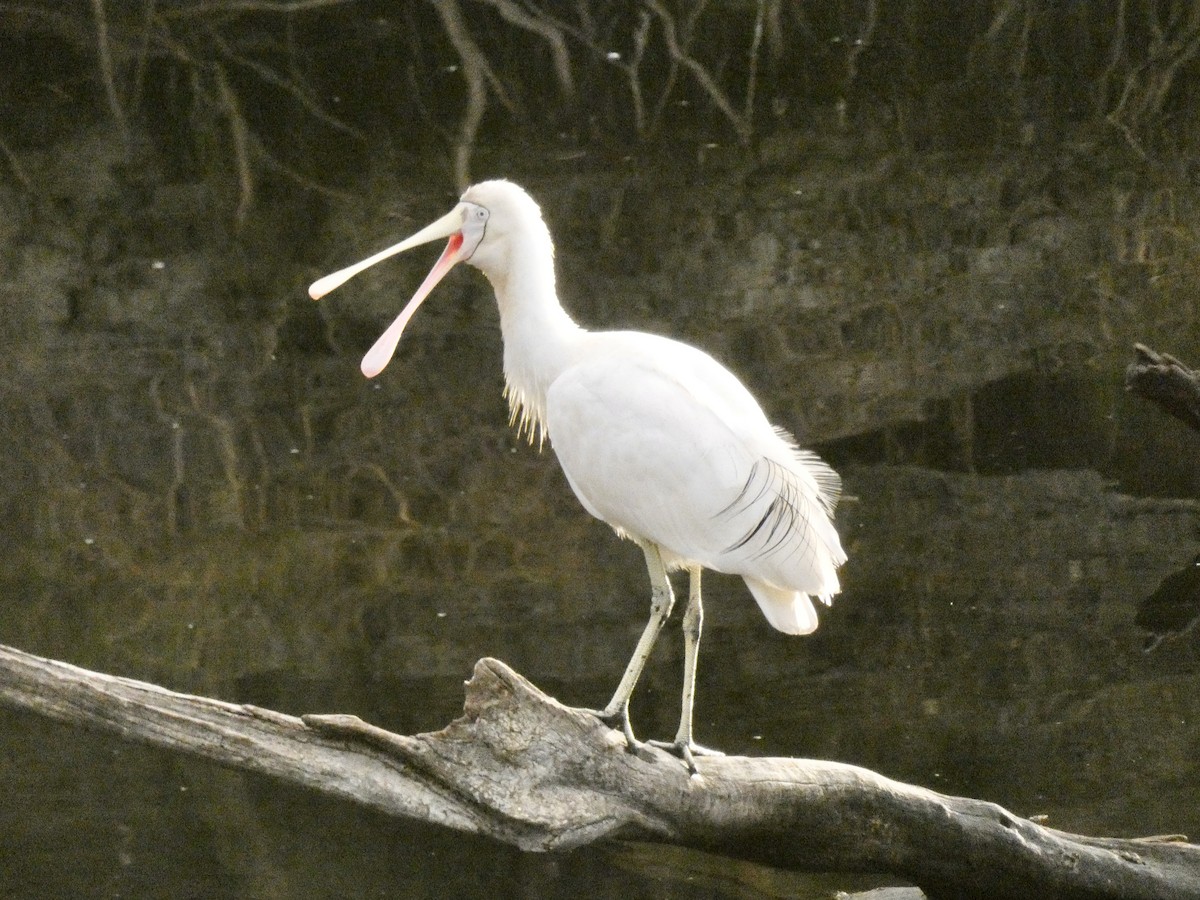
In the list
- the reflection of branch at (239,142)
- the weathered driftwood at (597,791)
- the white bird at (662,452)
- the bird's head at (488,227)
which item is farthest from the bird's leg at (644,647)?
the reflection of branch at (239,142)

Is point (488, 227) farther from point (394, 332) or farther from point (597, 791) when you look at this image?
point (597, 791)

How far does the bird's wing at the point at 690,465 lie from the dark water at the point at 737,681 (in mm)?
1580

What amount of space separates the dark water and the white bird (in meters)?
1.49

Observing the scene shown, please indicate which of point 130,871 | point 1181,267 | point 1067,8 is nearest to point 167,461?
point 130,871

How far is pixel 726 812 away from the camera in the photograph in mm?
4863

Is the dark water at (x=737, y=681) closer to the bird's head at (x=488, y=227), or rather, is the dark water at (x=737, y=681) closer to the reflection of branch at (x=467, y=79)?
the bird's head at (x=488, y=227)

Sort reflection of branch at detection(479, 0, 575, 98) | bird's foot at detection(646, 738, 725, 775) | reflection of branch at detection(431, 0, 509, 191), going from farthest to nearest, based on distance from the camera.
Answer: reflection of branch at detection(479, 0, 575, 98), reflection of branch at detection(431, 0, 509, 191), bird's foot at detection(646, 738, 725, 775)

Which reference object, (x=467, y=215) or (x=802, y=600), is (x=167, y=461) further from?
(x=802, y=600)

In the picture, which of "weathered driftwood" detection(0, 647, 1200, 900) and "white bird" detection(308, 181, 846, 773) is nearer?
"weathered driftwood" detection(0, 647, 1200, 900)

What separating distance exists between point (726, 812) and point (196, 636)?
13.1 ft

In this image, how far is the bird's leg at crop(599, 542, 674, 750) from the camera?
5109 mm

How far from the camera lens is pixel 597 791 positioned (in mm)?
4645

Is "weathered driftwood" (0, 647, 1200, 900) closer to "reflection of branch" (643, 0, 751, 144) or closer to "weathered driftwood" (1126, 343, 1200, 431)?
Result: "weathered driftwood" (1126, 343, 1200, 431)

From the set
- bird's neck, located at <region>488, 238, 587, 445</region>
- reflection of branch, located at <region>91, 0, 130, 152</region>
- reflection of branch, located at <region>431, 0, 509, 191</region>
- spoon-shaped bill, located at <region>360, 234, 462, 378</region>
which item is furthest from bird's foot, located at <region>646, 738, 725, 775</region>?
reflection of branch, located at <region>91, 0, 130, 152</region>
